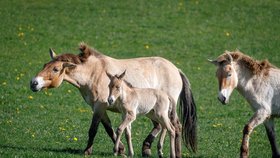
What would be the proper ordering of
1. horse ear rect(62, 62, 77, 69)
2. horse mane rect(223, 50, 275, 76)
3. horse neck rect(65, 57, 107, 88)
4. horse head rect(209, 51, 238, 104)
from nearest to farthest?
horse head rect(209, 51, 238, 104) → horse mane rect(223, 50, 275, 76) → horse ear rect(62, 62, 77, 69) → horse neck rect(65, 57, 107, 88)

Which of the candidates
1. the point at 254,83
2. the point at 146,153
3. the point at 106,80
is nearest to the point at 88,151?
the point at 146,153

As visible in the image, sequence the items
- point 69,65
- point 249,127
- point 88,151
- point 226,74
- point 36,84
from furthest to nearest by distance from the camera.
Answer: point 69,65 < point 36,84 < point 88,151 < point 226,74 < point 249,127

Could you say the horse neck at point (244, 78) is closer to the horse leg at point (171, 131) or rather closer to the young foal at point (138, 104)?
the young foal at point (138, 104)

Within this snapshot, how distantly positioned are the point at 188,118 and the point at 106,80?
1.92 m

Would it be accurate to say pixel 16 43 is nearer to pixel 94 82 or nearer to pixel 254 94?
pixel 94 82

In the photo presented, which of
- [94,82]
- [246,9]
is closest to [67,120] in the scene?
[94,82]

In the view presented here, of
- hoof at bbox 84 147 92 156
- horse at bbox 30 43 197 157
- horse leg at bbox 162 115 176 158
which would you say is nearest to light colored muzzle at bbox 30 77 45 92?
horse at bbox 30 43 197 157

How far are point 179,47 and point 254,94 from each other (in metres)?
13.8

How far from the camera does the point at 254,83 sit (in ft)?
41.6

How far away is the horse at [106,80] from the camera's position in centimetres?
1278

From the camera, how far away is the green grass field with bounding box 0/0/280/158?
1473 cm

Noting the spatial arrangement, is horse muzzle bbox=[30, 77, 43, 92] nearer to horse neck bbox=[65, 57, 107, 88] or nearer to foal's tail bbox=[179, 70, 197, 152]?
horse neck bbox=[65, 57, 107, 88]

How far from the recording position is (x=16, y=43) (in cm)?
2567

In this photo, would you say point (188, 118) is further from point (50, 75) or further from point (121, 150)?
point (50, 75)
